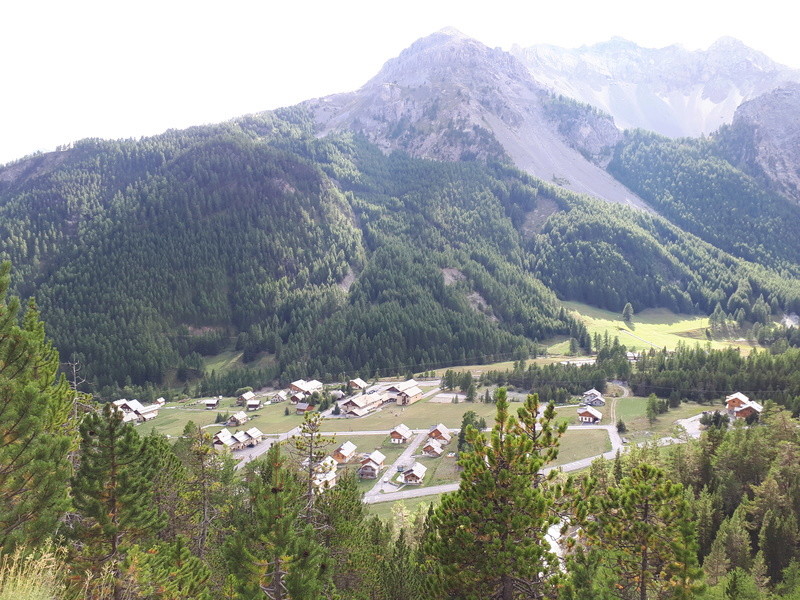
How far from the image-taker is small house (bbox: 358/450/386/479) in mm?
92312

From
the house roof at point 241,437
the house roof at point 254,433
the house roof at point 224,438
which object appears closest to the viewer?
the house roof at point 224,438

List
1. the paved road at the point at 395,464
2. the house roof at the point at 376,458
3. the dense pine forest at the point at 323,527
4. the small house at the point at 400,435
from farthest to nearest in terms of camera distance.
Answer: the small house at the point at 400,435, the house roof at the point at 376,458, the paved road at the point at 395,464, the dense pine forest at the point at 323,527

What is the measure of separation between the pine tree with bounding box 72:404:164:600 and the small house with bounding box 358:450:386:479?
65726 millimetres

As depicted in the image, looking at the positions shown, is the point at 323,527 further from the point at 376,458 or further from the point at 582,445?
the point at 582,445

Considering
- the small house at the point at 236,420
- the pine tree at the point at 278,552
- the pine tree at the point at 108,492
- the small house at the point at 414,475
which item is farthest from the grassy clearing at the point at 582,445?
the small house at the point at 236,420

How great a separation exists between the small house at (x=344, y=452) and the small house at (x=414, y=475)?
46.8ft

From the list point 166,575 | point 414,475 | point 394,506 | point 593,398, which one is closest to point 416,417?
point 414,475

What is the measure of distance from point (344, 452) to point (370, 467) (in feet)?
26.0

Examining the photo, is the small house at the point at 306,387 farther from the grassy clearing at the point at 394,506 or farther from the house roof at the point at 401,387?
the grassy clearing at the point at 394,506

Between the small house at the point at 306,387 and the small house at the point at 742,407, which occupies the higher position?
the small house at the point at 742,407

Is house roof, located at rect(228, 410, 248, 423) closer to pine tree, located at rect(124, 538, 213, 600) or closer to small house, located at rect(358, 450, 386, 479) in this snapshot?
small house, located at rect(358, 450, 386, 479)

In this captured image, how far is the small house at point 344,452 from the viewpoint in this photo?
97.6m

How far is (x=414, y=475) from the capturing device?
87625 mm

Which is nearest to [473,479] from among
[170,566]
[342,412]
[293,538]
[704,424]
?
[293,538]
